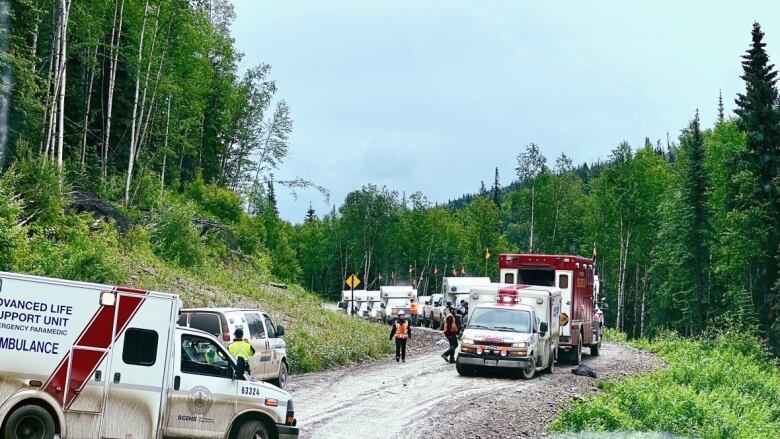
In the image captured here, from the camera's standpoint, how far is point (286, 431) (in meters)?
11.5

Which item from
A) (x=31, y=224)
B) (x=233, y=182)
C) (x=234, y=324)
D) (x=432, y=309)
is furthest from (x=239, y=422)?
(x=233, y=182)

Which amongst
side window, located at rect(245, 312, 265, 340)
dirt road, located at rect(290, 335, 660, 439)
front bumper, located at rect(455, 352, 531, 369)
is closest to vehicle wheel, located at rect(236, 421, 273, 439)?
dirt road, located at rect(290, 335, 660, 439)

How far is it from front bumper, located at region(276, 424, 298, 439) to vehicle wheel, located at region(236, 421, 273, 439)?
206 mm

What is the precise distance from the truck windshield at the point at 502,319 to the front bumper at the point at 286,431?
1254cm

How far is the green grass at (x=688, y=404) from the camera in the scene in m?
15.7

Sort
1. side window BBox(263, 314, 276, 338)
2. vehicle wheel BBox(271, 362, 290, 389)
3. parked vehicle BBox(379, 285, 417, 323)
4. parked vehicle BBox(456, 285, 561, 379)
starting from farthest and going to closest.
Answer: parked vehicle BBox(379, 285, 417, 323), parked vehicle BBox(456, 285, 561, 379), vehicle wheel BBox(271, 362, 290, 389), side window BBox(263, 314, 276, 338)

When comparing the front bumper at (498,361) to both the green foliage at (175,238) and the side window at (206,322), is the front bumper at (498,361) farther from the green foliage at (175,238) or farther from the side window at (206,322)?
the green foliage at (175,238)

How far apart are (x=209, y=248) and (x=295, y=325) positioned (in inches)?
473

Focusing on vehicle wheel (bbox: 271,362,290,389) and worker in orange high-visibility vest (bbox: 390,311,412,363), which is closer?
vehicle wheel (bbox: 271,362,290,389)

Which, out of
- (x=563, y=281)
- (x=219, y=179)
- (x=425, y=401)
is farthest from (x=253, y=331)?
(x=219, y=179)

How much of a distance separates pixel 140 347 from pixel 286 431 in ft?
7.65

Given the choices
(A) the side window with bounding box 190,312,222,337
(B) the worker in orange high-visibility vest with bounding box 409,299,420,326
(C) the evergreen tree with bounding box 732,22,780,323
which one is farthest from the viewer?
(B) the worker in orange high-visibility vest with bounding box 409,299,420,326

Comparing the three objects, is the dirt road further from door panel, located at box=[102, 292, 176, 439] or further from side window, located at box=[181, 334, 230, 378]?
door panel, located at box=[102, 292, 176, 439]

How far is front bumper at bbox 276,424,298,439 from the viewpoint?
1147 centimetres
